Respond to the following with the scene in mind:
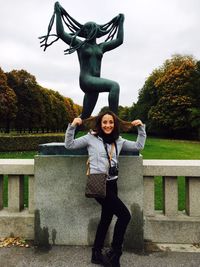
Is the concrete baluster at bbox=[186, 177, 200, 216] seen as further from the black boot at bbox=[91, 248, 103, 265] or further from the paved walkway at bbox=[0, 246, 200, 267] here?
the black boot at bbox=[91, 248, 103, 265]

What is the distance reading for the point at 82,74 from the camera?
526 centimetres

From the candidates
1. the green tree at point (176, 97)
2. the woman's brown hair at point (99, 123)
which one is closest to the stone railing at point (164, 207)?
the woman's brown hair at point (99, 123)

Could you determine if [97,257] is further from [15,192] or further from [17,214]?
[15,192]

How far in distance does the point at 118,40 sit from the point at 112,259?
11.6 ft

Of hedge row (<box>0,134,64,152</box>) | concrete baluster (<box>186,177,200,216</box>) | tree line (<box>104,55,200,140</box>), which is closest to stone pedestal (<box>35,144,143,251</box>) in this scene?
concrete baluster (<box>186,177,200,216</box>)

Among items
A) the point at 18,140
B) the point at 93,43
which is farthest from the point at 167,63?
the point at 93,43

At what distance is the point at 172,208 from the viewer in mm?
5082

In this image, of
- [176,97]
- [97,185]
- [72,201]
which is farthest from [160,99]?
[97,185]

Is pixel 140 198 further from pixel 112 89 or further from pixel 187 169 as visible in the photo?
pixel 112 89

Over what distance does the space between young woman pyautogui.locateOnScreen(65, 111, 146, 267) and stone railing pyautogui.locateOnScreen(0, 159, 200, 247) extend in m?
0.94

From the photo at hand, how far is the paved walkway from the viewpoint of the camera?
423 cm

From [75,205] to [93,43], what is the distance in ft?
8.89

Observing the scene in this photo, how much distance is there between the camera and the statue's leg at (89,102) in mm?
5324

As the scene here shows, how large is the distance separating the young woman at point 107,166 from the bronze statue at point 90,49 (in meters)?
0.91
